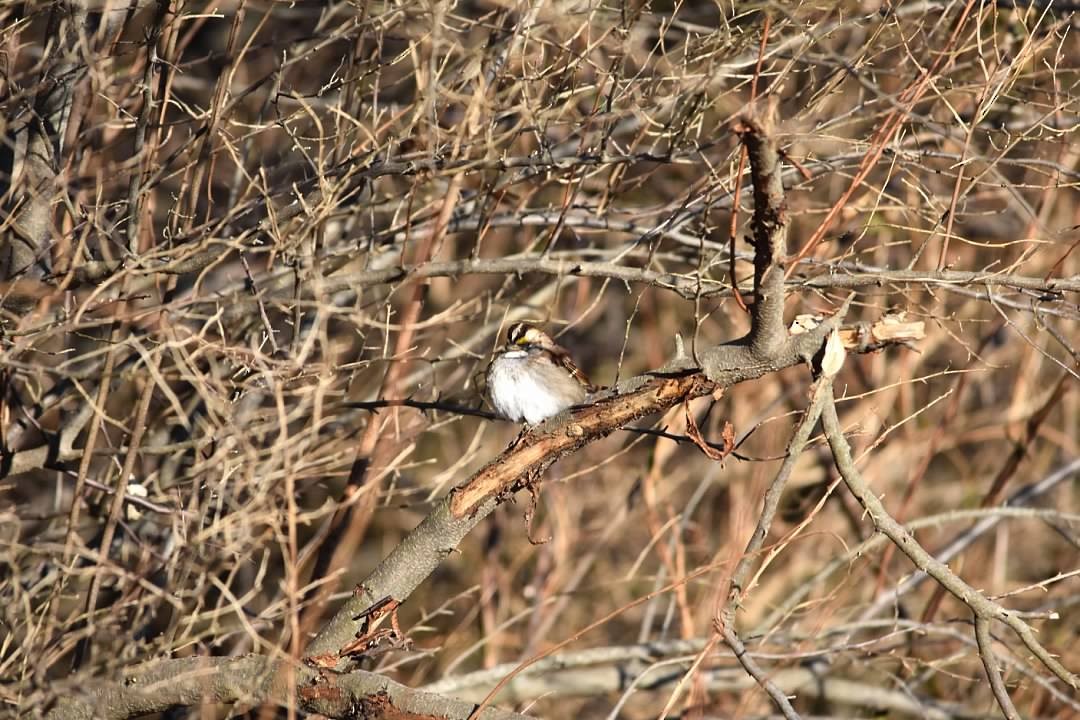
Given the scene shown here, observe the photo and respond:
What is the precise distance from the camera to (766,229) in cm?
288

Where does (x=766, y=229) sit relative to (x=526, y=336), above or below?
above

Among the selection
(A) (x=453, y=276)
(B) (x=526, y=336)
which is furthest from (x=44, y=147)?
(B) (x=526, y=336)

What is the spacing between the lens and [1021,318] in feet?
22.5

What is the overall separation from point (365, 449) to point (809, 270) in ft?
5.69

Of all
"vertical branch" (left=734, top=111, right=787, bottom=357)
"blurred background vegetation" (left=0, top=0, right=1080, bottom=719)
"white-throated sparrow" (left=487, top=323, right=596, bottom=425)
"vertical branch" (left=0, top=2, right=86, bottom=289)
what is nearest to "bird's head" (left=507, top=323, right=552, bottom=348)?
"white-throated sparrow" (left=487, top=323, right=596, bottom=425)

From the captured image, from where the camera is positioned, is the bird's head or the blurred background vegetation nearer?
the blurred background vegetation

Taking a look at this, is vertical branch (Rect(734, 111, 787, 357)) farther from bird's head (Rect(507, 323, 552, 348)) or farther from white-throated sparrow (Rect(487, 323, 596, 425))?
bird's head (Rect(507, 323, 552, 348))

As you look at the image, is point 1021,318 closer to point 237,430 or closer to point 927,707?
point 927,707

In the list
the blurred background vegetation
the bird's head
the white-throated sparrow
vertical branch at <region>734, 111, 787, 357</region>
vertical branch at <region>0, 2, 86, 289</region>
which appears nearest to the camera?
vertical branch at <region>734, 111, 787, 357</region>

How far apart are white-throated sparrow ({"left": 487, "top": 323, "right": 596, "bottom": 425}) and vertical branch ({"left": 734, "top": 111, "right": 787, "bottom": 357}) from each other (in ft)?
5.27

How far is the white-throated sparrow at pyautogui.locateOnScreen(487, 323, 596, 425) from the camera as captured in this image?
4719 mm

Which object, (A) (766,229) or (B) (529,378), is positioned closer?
(A) (766,229)

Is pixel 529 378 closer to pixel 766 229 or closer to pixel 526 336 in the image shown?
pixel 526 336

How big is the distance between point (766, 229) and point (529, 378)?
2.10 m
